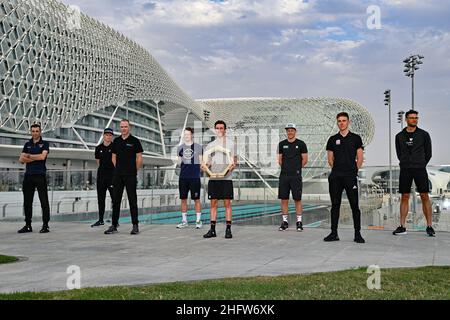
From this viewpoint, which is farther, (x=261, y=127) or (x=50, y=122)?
(x=261, y=127)

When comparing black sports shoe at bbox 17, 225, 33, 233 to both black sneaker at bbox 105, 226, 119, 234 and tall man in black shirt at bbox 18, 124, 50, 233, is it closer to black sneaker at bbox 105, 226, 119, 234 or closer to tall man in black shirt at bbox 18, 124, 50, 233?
tall man in black shirt at bbox 18, 124, 50, 233

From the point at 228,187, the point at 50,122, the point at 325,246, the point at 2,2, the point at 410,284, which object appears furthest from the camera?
the point at 50,122

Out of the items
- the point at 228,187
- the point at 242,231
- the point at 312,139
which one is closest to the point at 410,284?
the point at 228,187

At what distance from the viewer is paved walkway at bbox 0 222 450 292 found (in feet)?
14.9

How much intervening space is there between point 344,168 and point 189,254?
2.95 meters

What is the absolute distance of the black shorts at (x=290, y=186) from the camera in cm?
877

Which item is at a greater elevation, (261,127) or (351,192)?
(261,127)

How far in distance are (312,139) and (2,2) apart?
62777 mm

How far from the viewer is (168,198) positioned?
1240cm

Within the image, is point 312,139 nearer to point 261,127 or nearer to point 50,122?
point 261,127

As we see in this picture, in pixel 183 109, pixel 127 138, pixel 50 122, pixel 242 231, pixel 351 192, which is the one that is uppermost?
pixel 183 109

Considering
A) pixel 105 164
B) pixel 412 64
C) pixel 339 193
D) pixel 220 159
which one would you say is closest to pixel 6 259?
pixel 220 159

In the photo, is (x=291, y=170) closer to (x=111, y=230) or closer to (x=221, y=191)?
(x=221, y=191)

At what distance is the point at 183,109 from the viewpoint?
303 feet
